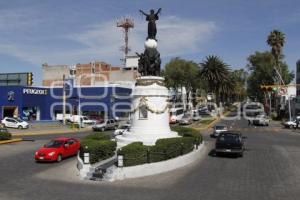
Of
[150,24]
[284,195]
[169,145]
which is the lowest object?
[284,195]

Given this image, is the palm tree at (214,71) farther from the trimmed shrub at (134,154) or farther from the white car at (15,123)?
the trimmed shrub at (134,154)

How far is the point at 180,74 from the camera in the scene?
357 ft

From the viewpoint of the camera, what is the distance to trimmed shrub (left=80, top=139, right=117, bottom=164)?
2277cm

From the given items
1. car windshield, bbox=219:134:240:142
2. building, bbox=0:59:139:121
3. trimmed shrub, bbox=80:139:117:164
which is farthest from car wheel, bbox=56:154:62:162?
building, bbox=0:59:139:121

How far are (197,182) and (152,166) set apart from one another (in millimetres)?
2874

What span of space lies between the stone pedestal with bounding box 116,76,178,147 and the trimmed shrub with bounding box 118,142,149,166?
6.07 meters

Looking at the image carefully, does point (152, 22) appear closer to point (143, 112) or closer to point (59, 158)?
point (143, 112)

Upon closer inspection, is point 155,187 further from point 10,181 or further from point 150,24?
point 150,24

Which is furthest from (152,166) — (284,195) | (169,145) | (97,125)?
(97,125)

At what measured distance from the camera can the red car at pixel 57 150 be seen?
2645 cm

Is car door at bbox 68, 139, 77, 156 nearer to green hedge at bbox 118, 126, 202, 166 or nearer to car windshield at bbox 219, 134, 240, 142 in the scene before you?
green hedge at bbox 118, 126, 202, 166

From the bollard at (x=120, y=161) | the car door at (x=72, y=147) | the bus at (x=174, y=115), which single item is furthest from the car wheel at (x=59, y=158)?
the bus at (x=174, y=115)

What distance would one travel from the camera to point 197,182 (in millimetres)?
20125

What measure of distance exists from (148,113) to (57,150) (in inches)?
259
